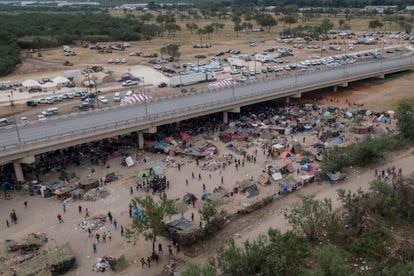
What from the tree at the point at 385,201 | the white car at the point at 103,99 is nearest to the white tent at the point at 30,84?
the white car at the point at 103,99

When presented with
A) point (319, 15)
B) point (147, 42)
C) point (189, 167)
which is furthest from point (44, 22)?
point (189, 167)

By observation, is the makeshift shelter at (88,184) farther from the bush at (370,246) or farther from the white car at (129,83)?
the white car at (129,83)

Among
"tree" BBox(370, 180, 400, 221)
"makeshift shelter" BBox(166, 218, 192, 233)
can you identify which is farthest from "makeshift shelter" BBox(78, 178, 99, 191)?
"tree" BBox(370, 180, 400, 221)

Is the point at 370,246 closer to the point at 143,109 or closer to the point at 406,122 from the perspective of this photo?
the point at 406,122

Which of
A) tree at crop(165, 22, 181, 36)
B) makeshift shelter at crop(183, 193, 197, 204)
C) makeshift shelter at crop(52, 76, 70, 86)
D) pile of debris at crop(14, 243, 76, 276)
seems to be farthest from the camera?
tree at crop(165, 22, 181, 36)

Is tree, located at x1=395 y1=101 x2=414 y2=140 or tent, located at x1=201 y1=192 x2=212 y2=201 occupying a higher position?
tree, located at x1=395 y1=101 x2=414 y2=140

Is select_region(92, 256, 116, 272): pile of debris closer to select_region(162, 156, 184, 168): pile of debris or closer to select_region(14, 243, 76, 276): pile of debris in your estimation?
select_region(14, 243, 76, 276): pile of debris
